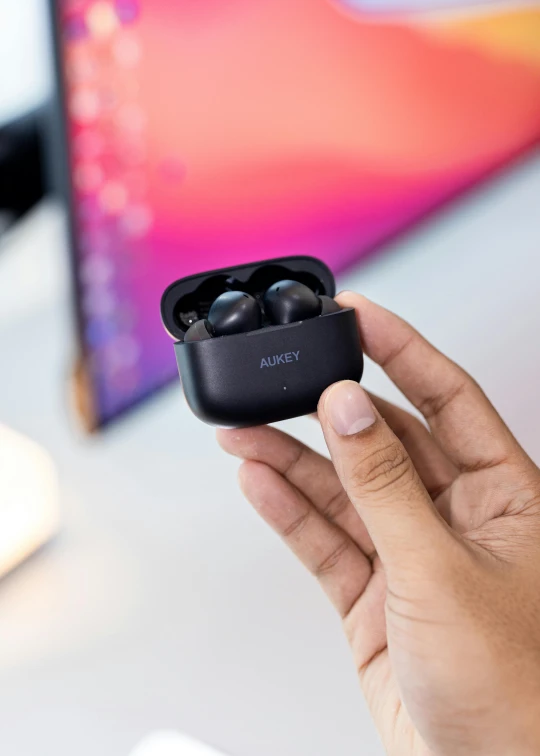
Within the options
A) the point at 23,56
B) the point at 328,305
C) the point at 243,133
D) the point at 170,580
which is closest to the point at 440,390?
the point at 328,305

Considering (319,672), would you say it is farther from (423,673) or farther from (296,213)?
(296,213)

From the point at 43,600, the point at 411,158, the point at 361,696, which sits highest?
the point at 411,158

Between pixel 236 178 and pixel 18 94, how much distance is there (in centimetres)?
38

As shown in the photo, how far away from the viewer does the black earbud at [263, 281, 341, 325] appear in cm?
63

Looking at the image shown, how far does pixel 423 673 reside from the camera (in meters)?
0.53

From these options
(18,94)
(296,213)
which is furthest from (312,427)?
(18,94)

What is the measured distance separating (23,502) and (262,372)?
42 cm

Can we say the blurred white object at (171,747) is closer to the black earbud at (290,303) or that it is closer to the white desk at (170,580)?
the white desk at (170,580)

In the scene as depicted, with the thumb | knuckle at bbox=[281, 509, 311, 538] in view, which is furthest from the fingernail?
knuckle at bbox=[281, 509, 311, 538]

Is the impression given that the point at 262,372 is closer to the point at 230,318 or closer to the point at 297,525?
the point at 230,318

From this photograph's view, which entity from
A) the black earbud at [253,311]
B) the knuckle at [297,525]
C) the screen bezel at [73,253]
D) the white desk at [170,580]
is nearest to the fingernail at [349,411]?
the black earbud at [253,311]

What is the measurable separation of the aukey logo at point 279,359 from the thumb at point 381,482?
0.06 metres

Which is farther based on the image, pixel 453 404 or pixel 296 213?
pixel 296 213

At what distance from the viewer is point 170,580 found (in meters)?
0.88
